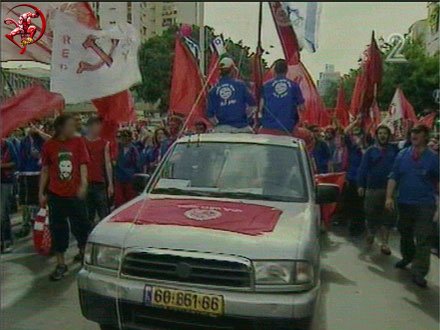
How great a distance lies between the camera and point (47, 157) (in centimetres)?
618

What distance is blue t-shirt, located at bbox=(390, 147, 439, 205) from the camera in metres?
6.38

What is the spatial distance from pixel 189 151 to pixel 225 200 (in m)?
0.83

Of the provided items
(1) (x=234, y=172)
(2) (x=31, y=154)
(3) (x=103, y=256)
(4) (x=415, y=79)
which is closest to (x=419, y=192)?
(1) (x=234, y=172)

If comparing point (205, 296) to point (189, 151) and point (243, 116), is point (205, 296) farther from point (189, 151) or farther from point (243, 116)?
point (243, 116)

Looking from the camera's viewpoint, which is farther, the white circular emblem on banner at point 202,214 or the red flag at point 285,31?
the red flag at point 285,31

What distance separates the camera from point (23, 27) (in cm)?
640

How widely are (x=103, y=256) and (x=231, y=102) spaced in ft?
14.6

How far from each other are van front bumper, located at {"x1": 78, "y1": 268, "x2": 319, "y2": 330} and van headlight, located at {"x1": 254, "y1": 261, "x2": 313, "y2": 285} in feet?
0.27

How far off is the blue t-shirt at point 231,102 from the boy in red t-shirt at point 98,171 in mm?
1652

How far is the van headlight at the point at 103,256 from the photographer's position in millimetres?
3889

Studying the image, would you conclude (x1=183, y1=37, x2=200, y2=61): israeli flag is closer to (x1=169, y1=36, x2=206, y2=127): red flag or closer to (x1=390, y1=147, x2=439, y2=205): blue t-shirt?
(x1=169, y1=36, x2=206, y2=127): red flag

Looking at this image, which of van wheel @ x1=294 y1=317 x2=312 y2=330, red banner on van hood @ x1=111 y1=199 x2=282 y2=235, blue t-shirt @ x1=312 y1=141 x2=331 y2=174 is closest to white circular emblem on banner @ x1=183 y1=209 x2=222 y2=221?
red banner on van hood @ x1=111 y1=199 x2=282 y2=235

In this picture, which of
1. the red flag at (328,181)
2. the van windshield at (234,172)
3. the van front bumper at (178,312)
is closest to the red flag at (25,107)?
the van windshield at (234,172)

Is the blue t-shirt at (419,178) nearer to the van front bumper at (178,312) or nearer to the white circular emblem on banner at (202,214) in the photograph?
the van front bumper at (178,312)
